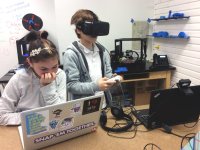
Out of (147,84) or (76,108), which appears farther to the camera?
(147,84)

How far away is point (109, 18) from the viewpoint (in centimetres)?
292

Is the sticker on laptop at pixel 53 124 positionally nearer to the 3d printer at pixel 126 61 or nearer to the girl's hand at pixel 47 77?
the girl's hand at pixel 47 77

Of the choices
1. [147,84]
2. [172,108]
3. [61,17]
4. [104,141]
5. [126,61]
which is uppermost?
[61,17]

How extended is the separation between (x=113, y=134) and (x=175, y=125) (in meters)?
0.39

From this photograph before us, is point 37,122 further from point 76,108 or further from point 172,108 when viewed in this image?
point 172,108

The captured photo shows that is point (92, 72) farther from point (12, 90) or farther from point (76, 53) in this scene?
point (12, 90)

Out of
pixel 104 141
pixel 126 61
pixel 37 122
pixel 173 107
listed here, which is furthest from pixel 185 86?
pixel 126 61

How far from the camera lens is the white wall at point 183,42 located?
2.31m

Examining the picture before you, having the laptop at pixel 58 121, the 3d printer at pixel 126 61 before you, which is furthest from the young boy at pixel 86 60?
the 3d printer at pixel 126 61

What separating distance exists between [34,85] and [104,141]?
525 millimetres

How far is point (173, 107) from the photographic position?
3.67 feet

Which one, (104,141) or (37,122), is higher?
(37,122)

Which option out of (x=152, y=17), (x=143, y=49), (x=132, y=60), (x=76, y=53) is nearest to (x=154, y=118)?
(x=76, y=53)

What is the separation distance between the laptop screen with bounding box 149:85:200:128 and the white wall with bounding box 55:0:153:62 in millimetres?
1967
